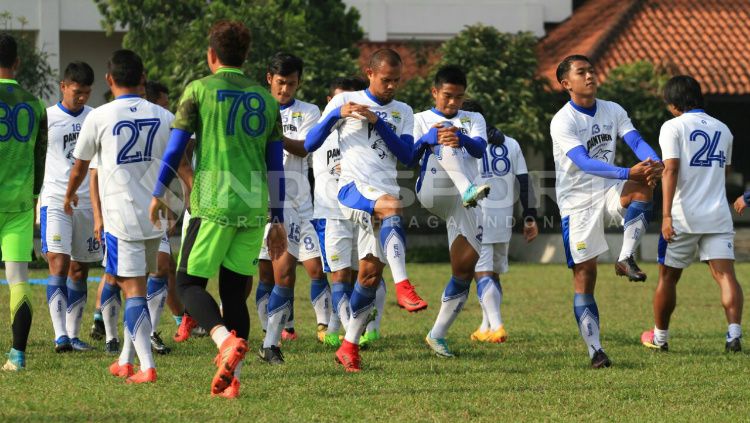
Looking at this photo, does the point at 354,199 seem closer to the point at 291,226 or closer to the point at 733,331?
the point at 291,226

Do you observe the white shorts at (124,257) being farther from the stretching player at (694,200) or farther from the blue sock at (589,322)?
the stretching player at (694,200)

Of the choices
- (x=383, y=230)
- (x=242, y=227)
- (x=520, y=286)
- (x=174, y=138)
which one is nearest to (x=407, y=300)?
(x=383, y=230)

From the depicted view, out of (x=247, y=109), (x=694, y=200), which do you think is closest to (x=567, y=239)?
(x=694, y=200)

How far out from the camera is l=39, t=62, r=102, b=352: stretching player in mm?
10953

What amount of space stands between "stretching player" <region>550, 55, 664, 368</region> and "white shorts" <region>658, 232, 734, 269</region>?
101cm

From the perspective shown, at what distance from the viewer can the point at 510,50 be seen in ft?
90.0

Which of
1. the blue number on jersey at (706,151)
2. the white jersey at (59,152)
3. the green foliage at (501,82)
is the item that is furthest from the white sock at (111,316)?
the green foliage at (501,82)

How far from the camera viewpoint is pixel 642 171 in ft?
31.3

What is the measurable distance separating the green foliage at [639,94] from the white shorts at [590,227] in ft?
55.3

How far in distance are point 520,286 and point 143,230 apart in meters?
12.7

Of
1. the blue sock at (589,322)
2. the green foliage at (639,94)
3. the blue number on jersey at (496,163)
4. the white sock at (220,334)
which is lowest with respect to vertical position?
the blue sock at (589,322)

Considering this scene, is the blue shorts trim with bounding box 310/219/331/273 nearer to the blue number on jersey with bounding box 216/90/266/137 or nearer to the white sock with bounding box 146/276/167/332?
the white sock with bounding box 146/276/167/332

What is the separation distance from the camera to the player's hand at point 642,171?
9539mm

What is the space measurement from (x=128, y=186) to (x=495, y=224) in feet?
16.5
